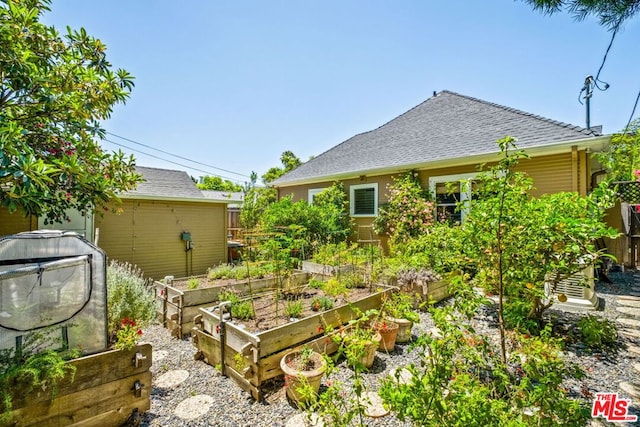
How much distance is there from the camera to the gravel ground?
2.50m

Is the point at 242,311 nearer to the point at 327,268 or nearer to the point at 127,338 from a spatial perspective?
the point at 127,338

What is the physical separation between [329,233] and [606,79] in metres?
7.58

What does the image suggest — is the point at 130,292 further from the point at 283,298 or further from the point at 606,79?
the point at 606,79

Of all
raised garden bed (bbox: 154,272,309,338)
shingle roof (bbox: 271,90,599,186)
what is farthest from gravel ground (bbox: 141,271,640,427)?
shingle roof (bbox: 271,90,599,186)

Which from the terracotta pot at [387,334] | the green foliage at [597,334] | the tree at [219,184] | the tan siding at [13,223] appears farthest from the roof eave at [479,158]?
the tree at [219,184]

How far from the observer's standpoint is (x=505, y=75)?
6855 millimetres

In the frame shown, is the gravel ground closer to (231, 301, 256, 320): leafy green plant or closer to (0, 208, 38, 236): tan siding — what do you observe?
(231, 301, 256, 320): leafy green plant

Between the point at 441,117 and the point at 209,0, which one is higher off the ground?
the point at 209,0

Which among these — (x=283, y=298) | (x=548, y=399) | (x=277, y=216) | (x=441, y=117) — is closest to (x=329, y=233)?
(x=277, y=216)

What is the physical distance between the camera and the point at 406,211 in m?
8.13

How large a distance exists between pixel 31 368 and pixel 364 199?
9.07 m

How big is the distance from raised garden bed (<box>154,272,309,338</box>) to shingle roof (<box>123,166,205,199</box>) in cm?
408

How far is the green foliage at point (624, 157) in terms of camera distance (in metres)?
7.66

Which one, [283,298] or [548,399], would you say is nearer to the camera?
[548,399]
